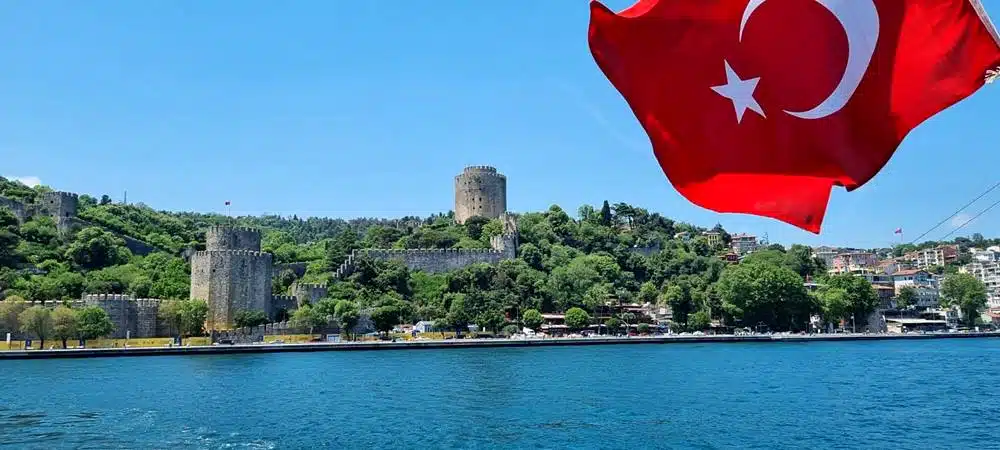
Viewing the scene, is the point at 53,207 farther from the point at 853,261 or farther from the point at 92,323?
the point at 853,261

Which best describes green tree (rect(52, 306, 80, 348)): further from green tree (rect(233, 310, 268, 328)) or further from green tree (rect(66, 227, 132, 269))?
green tree (rect(66, 227, 132, 269))

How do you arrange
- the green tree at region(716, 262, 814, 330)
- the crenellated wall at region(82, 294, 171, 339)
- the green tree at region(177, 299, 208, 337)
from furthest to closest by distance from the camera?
the green tree at region(716, 262, 814, 330) < the green tree at region(177, 299, 208, 337) < the crenellated wall at region(82, 294, 171, 339)

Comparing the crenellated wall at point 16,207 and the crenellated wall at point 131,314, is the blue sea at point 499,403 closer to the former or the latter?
the crenellated wall at point 131,314

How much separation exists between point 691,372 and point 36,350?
29866 mm

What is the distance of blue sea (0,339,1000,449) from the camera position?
687 inches

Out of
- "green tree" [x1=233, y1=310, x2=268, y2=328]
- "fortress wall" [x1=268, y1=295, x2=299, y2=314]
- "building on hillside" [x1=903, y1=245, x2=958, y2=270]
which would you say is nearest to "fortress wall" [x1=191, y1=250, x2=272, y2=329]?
"green tree" [x1=233, y1=310, x2=268, y2=328]

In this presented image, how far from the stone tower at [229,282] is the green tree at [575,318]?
733 inches

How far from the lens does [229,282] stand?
47312 millimetres

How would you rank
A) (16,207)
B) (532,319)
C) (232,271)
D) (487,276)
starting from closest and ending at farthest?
(232,271), (532,319), (487,276), (16,207)

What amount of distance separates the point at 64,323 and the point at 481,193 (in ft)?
133

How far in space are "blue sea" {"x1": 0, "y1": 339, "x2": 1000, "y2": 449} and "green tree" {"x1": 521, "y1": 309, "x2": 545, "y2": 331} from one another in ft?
46.7

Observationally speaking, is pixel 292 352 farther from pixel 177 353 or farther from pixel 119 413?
pixel 119 413

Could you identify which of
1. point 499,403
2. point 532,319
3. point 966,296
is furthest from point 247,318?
point 966,296

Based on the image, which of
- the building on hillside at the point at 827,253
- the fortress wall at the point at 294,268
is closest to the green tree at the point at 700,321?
the fortress wall at the point at 294,268
